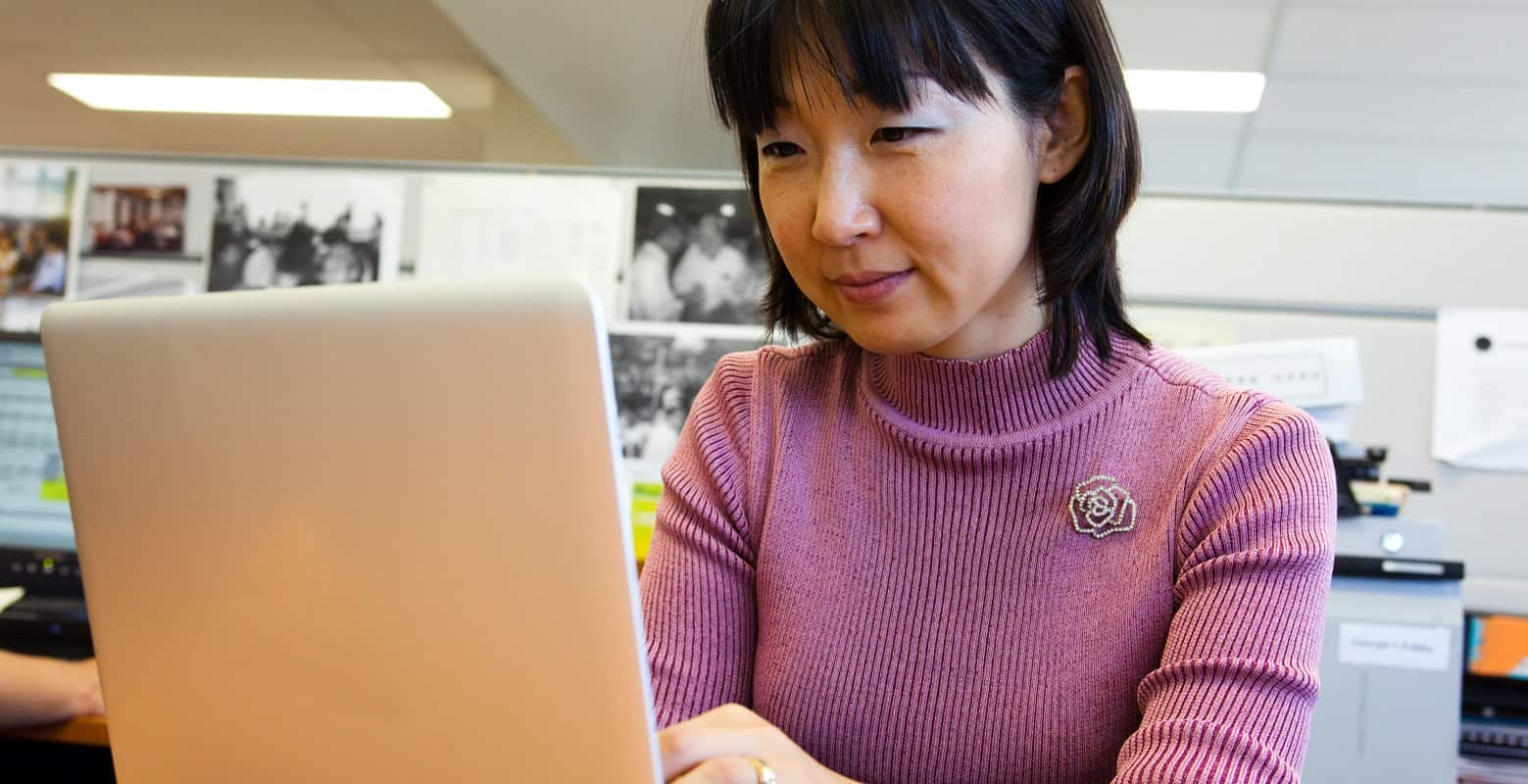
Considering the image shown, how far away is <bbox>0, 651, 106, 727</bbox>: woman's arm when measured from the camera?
1.07 m

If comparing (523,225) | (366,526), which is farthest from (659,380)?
(366,526)

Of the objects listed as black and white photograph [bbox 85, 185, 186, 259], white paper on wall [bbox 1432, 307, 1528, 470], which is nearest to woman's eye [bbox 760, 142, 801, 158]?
white paper on wall [bbox 1432, 307, 1528, 470]

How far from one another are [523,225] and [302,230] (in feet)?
1.14

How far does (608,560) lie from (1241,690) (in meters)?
0.36

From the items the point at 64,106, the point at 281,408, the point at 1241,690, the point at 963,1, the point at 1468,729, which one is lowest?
the point at 1468,729

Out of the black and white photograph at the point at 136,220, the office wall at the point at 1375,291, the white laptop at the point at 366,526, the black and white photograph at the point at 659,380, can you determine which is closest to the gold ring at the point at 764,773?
the white laptop at the point at 366,526

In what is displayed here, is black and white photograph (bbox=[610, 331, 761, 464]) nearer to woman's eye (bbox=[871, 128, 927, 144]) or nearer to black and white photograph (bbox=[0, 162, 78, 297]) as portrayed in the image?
black and white photograph (bbox=[0, 162, 78, 297])

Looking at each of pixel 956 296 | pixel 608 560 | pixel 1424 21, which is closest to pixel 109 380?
pixel 608 560

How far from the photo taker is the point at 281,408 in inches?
17.4

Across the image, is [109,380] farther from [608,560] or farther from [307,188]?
[307,188]

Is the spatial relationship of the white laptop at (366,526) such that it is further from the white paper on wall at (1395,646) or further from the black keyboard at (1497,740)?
the black keyboard at (1497,740)

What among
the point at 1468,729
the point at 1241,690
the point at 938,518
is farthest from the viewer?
the point at 1468,729

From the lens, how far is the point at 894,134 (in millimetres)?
629

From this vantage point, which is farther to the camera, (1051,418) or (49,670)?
(49,670)
